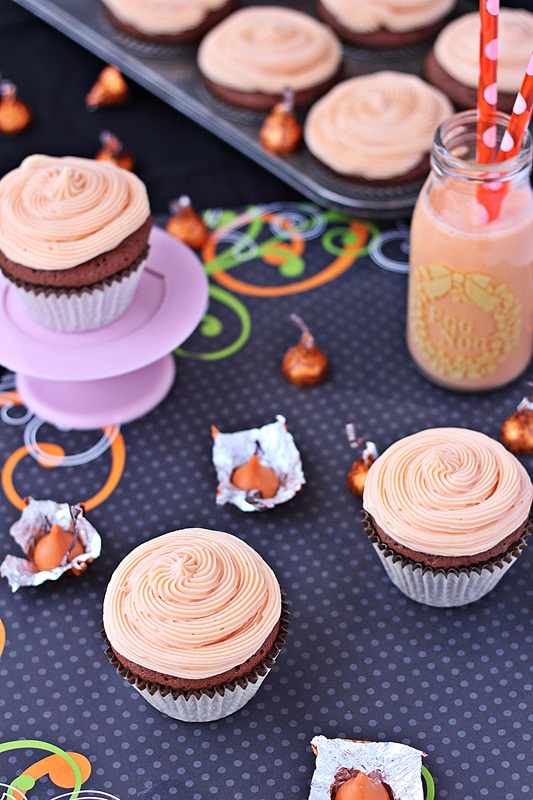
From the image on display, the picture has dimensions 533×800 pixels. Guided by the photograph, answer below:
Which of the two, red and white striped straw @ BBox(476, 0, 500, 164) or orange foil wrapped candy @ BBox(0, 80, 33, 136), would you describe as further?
orange foil wrapped candy @ BBox(0, 80, 33, 136)

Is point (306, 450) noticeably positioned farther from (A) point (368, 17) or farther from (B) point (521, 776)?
(A) point (368, 17)

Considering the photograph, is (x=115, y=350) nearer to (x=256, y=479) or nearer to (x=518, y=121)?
(x=256, y=479)

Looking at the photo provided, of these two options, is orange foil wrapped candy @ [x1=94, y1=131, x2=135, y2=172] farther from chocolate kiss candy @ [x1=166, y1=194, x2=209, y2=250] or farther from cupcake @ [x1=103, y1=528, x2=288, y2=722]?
cupcake @ [x1=103, y1=528, x2=288, y2=722]

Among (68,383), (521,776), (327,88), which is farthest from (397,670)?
(327,88)

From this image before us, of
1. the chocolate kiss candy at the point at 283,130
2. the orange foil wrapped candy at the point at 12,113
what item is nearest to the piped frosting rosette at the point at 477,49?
the chocolate kiss candy at the point at 283,130

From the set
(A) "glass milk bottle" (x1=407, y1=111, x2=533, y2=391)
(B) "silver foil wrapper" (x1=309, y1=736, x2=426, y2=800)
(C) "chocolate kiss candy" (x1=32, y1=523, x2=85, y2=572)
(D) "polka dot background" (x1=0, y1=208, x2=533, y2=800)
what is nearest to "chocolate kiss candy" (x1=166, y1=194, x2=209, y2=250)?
(D) "polka dot background" (x1=0, y1=208, x2=533, y2=800)

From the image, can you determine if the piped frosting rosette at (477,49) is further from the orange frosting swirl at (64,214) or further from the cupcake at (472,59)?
the orange frosting swirl at (64,214)
